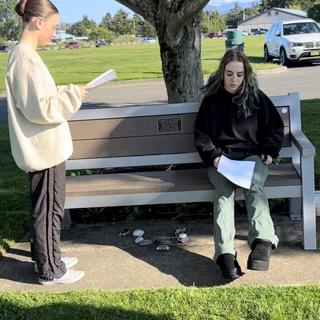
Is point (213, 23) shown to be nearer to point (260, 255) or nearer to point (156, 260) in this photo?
point (156, 260)

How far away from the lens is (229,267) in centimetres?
346

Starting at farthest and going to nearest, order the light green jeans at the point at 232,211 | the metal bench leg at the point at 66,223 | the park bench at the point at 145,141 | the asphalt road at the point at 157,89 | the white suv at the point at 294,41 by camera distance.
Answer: the white suv at the point at 294,41 < the asphalt road at the point at 157,89 < the metal bench leg at the point at 66,223 < the park bench at the point at 145,141 < the light green jeans at the point at 232,211

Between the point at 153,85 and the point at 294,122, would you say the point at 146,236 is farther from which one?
the point at 153,85

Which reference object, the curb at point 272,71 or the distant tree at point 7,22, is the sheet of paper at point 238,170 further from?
the distant tree at point 7,22

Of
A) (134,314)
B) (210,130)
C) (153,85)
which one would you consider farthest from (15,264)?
(153,85)

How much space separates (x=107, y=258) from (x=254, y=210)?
1127 mm

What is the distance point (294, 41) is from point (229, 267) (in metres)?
17.7

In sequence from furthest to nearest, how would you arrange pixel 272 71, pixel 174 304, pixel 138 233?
pixel 272 71, pixel 138 233, pixel 174 304

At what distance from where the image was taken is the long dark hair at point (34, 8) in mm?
3375

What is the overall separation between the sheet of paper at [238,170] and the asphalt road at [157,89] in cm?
848

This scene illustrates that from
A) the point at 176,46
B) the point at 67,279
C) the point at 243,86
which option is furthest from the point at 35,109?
the point at 176,46

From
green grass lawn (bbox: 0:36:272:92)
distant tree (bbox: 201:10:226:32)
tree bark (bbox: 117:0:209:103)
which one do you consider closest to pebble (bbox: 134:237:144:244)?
tree bark (bbox: 117:0:209:103)

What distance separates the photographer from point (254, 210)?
381cm

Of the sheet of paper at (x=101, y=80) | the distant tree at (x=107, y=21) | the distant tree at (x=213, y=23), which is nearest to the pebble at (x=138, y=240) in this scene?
the sheet of paper at (x=101, y=80)
